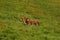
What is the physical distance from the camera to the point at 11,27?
51.9ft

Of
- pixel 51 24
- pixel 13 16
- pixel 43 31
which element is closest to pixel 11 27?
pixel 43 31

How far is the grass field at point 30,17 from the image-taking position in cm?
1518

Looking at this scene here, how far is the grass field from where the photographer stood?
15.2 metres

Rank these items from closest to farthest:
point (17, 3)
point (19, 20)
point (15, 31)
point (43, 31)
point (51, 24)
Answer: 1. point (15, 31)
2. point (43, 31)
3. point (19, 20)
4. point (51, 24)
5. point (17, 3)

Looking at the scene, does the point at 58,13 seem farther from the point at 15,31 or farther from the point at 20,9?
the point at 15,31

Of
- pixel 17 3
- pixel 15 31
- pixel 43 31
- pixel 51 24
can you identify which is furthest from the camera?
pixel 17 3

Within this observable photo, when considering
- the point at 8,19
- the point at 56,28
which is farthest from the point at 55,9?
the point at 8,19

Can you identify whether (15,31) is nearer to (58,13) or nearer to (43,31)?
(43,31)

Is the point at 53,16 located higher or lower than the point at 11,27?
lower

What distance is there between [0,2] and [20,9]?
6.66 feet

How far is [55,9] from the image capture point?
1075 inches

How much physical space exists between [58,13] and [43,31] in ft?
28.1

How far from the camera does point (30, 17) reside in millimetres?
21500

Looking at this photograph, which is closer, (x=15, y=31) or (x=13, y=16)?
(x=15, y=31)
